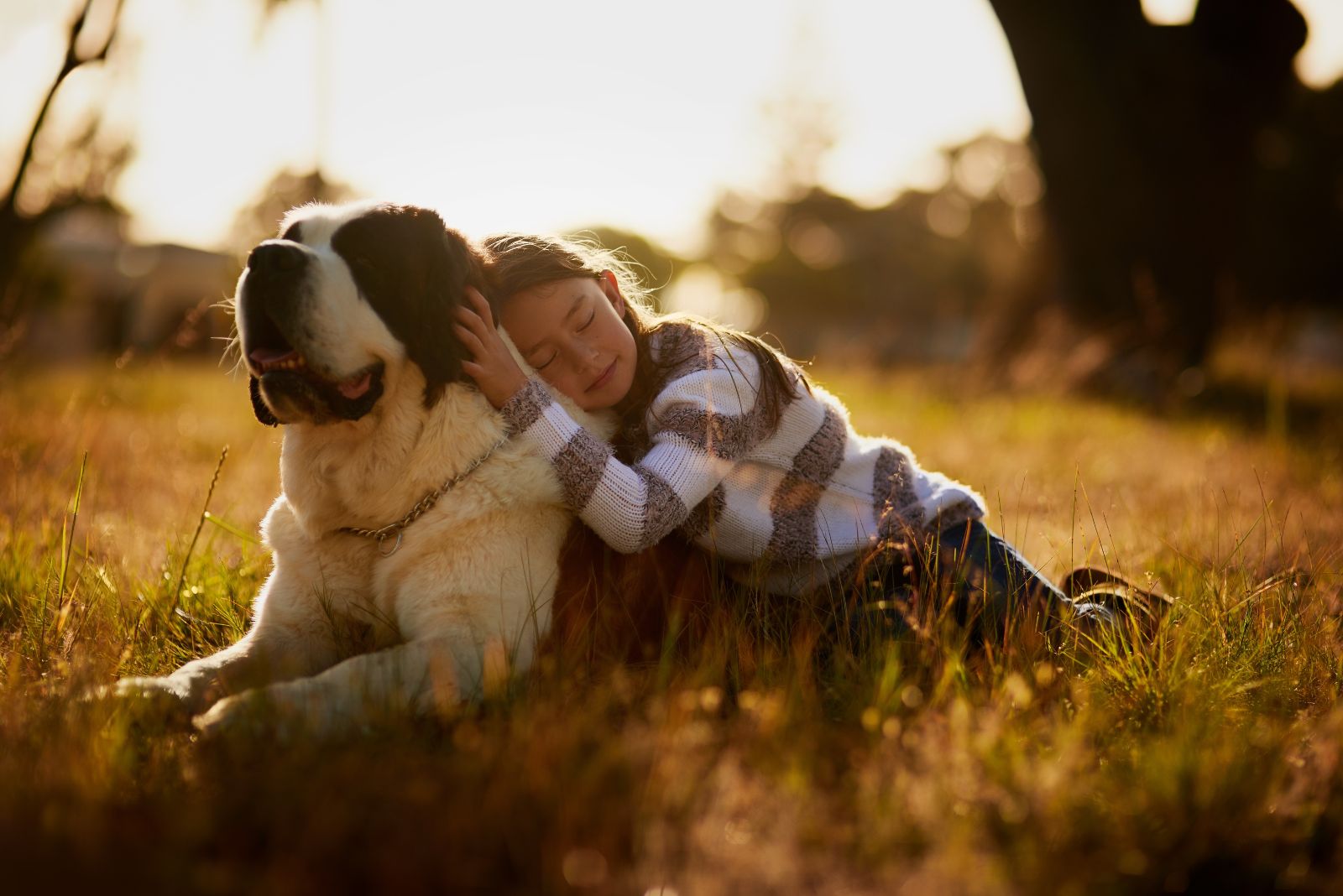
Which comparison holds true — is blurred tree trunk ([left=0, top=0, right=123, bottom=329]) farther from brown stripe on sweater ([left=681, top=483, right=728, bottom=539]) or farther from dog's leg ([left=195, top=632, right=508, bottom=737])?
brown stripe on sweater ([left=681, top=483, right=728, bottom=539])

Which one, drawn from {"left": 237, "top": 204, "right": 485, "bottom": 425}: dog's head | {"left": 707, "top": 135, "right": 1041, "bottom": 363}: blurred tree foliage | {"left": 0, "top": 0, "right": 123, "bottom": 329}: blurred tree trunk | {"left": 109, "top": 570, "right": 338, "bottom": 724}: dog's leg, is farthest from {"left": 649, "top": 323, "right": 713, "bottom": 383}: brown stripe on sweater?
{"left": 707, "top": 135, "right": 1041, "bottom": 363}: blurred tree foliage

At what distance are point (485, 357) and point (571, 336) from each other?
0.35 metres

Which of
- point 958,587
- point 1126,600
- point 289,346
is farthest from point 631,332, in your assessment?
point 1126,600

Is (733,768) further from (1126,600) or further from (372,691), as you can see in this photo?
(1126,600)

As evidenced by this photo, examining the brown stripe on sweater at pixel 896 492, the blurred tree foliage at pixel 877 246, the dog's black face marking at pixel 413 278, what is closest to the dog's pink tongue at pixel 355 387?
the dog's black face marking at pixel 413 278

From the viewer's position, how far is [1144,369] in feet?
26.8

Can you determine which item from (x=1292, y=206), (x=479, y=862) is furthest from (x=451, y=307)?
(x=1292, y=206)

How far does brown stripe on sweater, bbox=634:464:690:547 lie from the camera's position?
7.02 feet

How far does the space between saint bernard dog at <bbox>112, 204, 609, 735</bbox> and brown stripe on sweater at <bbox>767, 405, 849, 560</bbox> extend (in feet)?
1.96

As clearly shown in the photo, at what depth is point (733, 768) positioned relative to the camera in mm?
1442

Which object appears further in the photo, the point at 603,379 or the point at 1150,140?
the point at 1150,140

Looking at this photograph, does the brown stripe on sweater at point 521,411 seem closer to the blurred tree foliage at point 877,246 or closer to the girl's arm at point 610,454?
the girl's arm at point 610,454

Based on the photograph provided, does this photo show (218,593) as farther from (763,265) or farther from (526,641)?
(763,265)

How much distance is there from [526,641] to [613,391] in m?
0.78
